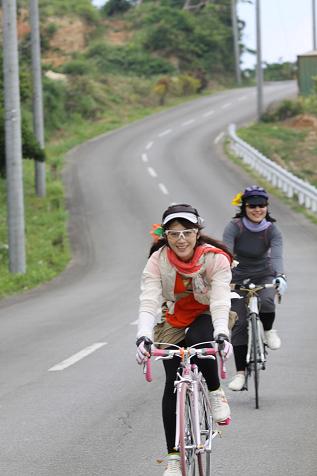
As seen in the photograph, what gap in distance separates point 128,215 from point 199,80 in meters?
43.2

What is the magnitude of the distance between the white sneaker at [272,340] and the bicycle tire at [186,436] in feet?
12.8

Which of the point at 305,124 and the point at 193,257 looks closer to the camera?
the point at 193,257

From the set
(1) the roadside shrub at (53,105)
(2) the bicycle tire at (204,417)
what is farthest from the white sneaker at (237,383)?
(1) the roadside shrub at (53,105)

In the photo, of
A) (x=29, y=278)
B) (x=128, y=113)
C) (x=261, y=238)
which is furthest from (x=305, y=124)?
(x=261, y=238)

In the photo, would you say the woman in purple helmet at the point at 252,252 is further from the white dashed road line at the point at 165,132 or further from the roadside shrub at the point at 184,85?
the roadside shrub at the point at 184,85

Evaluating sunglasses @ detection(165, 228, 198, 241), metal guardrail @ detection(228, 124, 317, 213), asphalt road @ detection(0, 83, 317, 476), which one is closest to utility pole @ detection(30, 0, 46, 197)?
asphalt road @ detection(0, 83, 317, 476)

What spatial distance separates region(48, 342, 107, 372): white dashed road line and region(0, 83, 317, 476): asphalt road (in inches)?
0.5

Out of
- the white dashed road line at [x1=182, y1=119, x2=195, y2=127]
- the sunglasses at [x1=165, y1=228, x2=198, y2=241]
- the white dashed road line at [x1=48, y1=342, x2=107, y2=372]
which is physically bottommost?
the white dashed road line at [x1=182, y1=119, x2=195, y2=127]

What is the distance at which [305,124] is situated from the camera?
54.0 meters

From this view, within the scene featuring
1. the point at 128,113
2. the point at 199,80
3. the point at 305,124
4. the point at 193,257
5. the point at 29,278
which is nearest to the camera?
the point at 193,257

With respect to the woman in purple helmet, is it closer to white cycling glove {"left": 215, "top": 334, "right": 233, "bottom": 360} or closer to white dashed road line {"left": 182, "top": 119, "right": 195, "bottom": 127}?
white cycling glove {"left": 215, "top": 334, "right": 233, "bottom": 360}

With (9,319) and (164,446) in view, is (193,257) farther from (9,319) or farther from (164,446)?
(9,319)

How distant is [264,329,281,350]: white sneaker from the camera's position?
9.97 meters

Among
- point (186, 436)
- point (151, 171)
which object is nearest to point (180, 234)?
point (186, 436)
